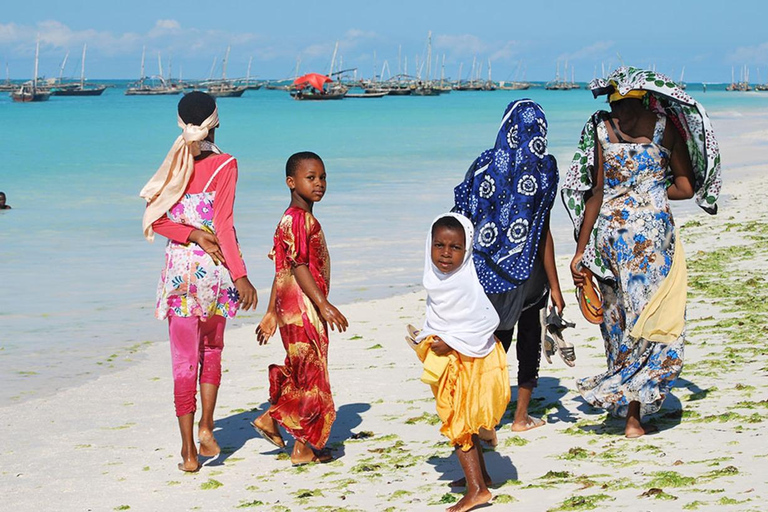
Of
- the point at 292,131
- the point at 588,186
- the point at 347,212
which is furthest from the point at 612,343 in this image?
the point at 292,131

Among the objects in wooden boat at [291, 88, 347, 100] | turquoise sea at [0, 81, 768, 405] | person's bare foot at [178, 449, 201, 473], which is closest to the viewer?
person's bare foot at [178, 449, 201, 473]

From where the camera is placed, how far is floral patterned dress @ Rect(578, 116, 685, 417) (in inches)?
187

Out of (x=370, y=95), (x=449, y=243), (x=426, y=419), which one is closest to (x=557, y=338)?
(x=426, y=419)

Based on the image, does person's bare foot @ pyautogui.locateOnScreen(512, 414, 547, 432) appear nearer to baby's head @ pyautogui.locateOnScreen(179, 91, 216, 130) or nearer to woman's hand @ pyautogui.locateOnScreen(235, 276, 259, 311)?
woman's hand @ pyautogui.locateOnScreen(235, 276, 259, 311)

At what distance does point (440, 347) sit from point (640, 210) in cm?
140

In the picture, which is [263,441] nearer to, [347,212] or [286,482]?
[286,482]

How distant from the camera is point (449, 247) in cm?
387

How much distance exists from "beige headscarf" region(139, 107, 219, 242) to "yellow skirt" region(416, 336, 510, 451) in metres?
1.46

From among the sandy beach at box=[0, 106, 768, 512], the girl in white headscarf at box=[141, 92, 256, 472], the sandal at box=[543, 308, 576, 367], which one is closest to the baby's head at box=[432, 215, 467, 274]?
the sandy beach at box=[0, 106, 768, 512]

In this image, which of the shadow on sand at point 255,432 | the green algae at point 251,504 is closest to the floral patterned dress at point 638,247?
the shadow on sand at point 255,432

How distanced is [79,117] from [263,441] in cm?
6132

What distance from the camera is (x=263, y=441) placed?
538 cm

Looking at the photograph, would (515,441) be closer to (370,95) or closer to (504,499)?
(504,499)

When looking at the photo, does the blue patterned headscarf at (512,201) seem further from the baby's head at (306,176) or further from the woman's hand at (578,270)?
the baby's head at (306,176)
